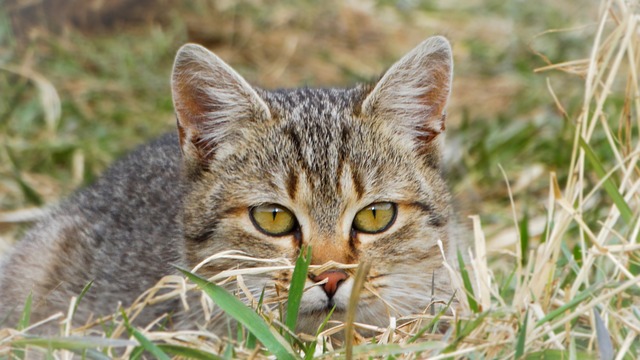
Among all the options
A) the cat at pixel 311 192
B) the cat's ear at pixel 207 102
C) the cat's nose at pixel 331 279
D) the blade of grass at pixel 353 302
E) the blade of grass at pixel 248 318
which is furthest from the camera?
the cat's ear at pixel 207 102

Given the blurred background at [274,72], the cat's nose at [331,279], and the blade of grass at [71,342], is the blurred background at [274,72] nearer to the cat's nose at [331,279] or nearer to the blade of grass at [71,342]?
the cat's nose at [331,279]

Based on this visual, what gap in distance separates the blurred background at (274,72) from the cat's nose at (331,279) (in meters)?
1.39

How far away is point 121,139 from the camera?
6.52 m

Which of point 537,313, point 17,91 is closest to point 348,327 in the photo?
point 537,313

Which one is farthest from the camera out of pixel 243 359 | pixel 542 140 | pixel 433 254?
pixel 542 140

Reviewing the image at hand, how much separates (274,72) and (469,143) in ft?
7.33

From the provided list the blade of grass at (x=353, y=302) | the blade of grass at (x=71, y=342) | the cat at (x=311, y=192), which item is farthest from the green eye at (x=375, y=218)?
the blade of grass at (x=71, y=342)

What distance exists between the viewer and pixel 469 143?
20.9ft

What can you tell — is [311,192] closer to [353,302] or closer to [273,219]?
[273,219]

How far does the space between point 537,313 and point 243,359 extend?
938mm

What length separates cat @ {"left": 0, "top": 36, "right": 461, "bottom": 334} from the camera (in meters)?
3.34

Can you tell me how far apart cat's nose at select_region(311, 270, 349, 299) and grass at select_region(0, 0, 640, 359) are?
0.14 m

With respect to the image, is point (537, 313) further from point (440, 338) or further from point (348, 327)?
point (348, 327)

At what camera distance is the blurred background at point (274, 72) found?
19.6ft
